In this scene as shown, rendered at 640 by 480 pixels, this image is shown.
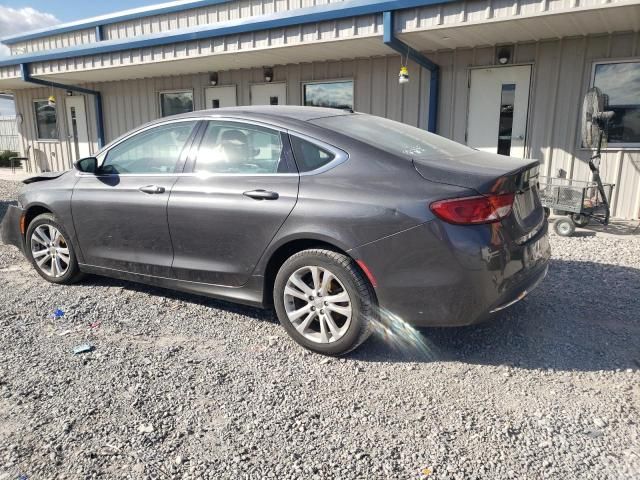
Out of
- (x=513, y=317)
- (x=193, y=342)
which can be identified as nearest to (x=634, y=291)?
(x=513, y=317)

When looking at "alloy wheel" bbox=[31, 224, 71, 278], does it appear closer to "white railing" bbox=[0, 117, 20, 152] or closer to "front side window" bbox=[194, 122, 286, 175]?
"front side window" bbox=[194, 122, 286, 175]

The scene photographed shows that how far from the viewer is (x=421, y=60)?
7.99m

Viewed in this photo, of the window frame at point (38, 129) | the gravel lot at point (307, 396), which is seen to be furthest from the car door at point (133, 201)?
the window frame at point (38, 129)

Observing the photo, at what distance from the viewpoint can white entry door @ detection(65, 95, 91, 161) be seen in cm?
1376

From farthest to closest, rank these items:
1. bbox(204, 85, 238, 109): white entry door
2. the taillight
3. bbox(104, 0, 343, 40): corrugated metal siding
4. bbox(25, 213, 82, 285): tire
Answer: bbox(104, 0, 343, 40): corrugated metal siding
bbox(204, 85, 238, 109): white entry door
bbox(25, 213, 82, 285): tire
the taillight

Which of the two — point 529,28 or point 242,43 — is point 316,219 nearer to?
point 529,28

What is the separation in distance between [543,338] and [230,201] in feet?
7.70

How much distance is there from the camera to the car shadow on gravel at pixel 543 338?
3.18 meters

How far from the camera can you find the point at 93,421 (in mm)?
2553

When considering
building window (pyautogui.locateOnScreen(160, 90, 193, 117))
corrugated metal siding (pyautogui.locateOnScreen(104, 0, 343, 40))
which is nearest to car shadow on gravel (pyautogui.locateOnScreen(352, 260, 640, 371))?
corrugated metal siding (pyautogui.locateOnScreen(104, 0, 343, 40))

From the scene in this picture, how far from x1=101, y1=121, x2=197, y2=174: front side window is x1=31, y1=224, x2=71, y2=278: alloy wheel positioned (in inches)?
33.5

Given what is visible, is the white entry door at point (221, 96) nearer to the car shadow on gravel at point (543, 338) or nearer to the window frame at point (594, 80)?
the window frame at point (594, 80)

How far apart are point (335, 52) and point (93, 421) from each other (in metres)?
7.51

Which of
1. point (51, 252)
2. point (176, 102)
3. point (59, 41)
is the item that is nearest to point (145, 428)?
point (51, 252)
